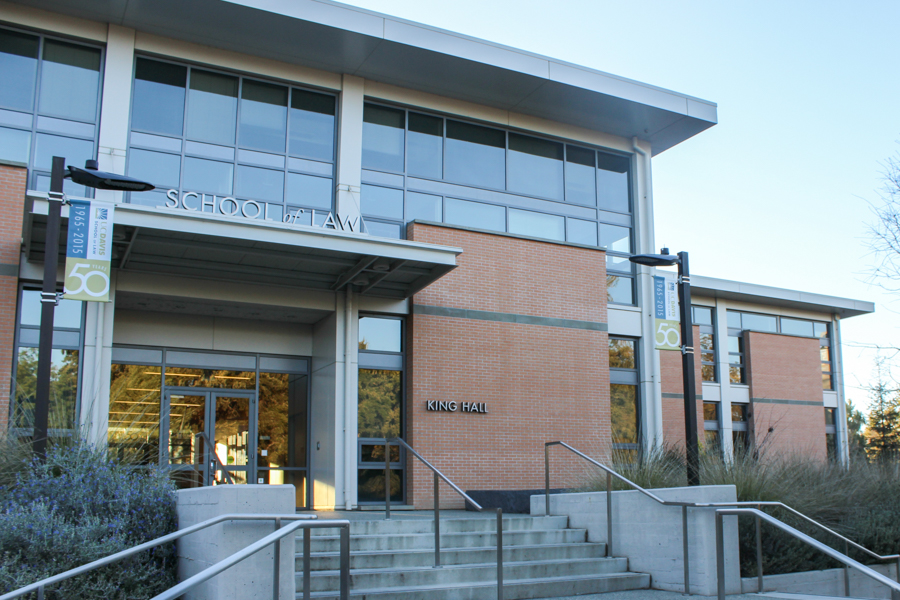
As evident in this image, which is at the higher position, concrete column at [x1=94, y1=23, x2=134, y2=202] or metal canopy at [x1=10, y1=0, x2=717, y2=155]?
metal canopy at [x1=10, y1=0, x2=717, y2=155]

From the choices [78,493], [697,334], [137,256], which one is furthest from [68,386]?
[697,334]

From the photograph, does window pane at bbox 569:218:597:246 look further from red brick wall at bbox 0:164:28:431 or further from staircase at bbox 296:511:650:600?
red brick wall at bbox 0:164:28:431

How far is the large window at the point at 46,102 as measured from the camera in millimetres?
13398

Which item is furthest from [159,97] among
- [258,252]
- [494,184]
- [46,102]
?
[494,184]

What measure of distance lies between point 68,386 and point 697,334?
1875 cm

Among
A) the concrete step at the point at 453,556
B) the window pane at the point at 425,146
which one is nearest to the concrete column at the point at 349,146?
the window pane at the point at 425,146

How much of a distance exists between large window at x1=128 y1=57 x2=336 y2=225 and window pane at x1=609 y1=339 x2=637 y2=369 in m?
7.55

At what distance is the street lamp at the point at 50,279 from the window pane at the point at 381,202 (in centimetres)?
602

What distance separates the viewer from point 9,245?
41.5ft

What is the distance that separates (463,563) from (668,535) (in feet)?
8.37

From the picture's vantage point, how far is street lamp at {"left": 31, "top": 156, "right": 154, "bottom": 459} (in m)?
9.43

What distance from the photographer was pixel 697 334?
2508 centimetres

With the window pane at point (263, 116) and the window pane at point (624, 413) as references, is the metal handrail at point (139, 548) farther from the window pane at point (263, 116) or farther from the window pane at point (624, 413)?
the window pane at point (624, 413)

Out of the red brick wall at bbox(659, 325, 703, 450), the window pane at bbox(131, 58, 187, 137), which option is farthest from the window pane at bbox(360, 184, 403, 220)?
the red brick wall at bbox(659, 325, 703, 450)
